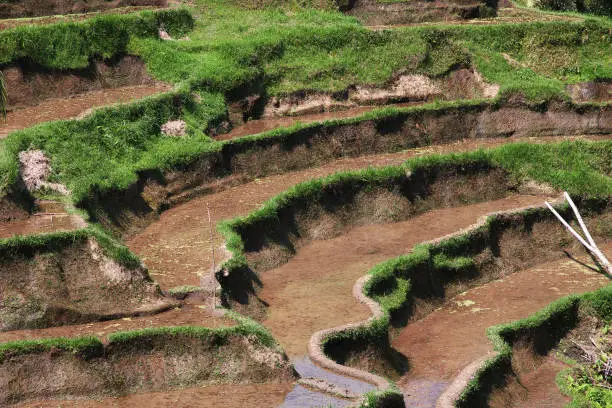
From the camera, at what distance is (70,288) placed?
22.8 m

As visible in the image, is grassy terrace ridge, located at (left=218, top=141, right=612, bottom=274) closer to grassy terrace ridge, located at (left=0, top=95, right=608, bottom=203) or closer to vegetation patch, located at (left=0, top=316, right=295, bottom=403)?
grassy terrace ridge, located at (left=0, top=95, right=608, bottom=203)

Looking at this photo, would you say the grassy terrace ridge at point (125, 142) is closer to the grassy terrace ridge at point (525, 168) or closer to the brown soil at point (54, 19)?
the grassy terrace ridge at point (525, 168)

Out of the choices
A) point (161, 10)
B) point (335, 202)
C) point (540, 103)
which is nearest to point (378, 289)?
point (335, 202)

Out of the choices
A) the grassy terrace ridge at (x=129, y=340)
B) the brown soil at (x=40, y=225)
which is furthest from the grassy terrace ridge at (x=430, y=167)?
the brown soil at (x=40, y=225)

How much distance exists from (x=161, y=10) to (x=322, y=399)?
21.8 meters

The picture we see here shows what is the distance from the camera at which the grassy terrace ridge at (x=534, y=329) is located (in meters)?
22.5

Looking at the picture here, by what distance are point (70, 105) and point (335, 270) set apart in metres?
9.73

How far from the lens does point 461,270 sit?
28.8 m

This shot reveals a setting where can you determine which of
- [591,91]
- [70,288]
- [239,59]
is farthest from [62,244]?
[591,91]

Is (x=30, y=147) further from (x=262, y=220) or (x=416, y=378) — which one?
(x=416, y=378)

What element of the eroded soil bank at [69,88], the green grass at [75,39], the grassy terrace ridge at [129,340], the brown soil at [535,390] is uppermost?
the green grass at [75,39]

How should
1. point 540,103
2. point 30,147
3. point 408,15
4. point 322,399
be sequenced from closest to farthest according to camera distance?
point 322,399 < point 30,147 < point 540,103 < point 408,15

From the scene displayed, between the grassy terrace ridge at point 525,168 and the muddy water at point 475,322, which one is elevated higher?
the grassy terrace ridge at point 525,168

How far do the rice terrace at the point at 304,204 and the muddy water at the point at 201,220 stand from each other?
0.33 feet
